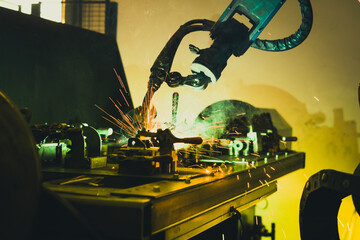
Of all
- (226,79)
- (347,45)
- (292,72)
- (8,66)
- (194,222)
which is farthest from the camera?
(226,79)

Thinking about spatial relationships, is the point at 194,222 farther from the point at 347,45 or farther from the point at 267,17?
the point at 347,45

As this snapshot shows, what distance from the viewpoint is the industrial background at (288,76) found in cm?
255

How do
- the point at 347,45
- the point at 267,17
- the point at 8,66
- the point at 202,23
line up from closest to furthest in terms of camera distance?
the point at 267,17
the point at 202,23
the point at 8,66
the point at 347,45

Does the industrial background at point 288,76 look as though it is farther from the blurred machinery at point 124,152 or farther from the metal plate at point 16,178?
the metal plate at point 16,178

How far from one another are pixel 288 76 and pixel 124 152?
6.51ft

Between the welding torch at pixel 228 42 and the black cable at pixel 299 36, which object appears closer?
the welding torch at pixel 228 42

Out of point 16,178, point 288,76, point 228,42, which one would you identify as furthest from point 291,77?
point 16,178

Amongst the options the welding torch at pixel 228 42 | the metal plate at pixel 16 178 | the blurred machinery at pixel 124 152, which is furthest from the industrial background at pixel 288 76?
the metal plate at pixel 16 178

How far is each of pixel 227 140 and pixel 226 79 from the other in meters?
1.13

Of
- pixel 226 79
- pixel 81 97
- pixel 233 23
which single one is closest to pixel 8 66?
pixel 81 97

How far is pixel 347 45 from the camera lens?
2.57 meters

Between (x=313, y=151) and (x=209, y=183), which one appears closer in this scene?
(x=209, y=183)

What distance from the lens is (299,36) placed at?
1558mm

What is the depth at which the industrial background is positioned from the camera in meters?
2.55
